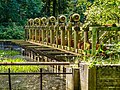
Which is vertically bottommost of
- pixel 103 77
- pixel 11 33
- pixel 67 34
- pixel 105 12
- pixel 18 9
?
pixel 11 33

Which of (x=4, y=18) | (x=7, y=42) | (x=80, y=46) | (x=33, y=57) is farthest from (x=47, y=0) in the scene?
(x=80, y=46)

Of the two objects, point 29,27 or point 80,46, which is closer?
point 80,46

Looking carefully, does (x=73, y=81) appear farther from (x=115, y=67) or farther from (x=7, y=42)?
(x=7, y=42)

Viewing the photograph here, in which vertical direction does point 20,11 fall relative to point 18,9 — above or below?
below

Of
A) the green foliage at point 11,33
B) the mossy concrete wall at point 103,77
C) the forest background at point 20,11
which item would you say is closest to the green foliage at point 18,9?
the forest background at point 20,11

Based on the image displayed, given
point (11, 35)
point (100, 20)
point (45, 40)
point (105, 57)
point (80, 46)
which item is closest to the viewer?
point (105, 57)

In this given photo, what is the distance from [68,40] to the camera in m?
21.1

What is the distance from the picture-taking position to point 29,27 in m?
33.6

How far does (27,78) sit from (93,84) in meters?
6.74

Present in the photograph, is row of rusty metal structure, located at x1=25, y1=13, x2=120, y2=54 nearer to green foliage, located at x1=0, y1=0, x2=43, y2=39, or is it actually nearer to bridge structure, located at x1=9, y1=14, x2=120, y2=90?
bridge structure, located at x1=9, y1=14, x2=120, y2=90

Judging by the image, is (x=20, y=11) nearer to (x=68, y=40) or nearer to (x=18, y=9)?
(x=18, y=9)

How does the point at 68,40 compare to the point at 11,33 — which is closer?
the point at 68,40

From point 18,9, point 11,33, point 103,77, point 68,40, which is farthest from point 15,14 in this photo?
point 103,77

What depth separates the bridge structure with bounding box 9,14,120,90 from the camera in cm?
1077
